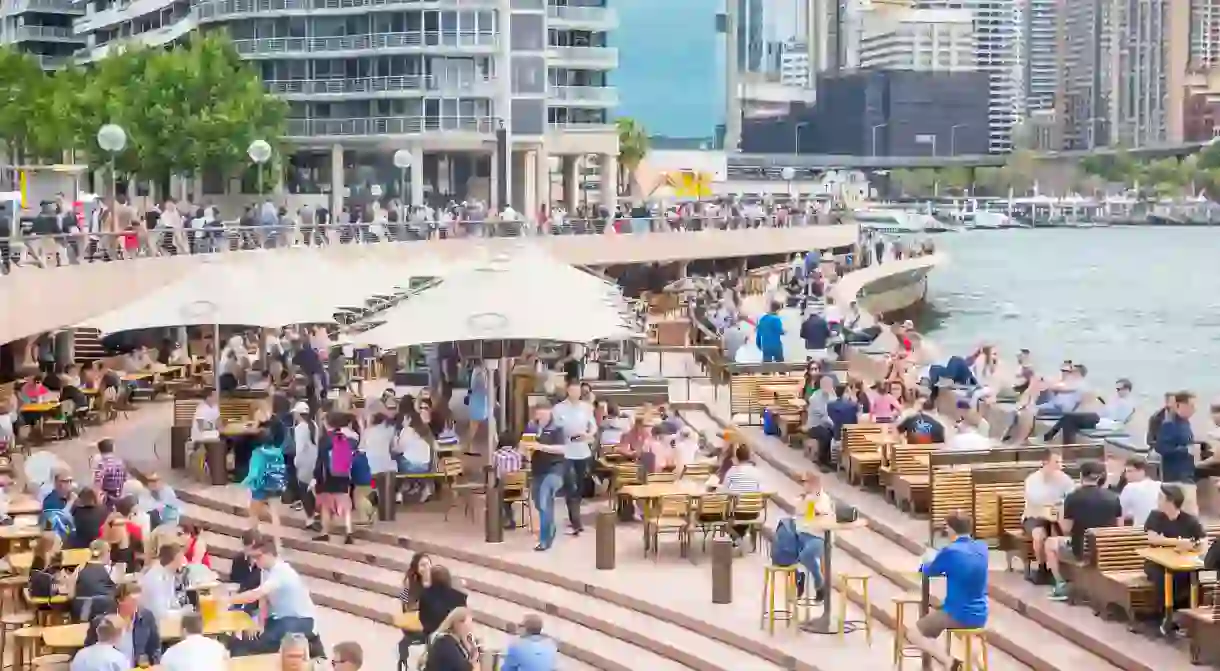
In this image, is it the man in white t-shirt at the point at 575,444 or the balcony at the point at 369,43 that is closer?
the man in white t-shirt at the point at 575,444

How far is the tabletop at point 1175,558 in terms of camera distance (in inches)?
555

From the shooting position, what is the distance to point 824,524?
1495cm

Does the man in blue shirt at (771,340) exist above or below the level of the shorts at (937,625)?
above

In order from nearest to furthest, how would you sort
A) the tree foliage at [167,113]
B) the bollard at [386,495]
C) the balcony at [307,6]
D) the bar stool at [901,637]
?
the bar stool at [901,637] → the bollard at [386,495] → the tree foliage at [167,113] → the balcony at [307,6]

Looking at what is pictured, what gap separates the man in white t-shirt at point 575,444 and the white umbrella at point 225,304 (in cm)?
396

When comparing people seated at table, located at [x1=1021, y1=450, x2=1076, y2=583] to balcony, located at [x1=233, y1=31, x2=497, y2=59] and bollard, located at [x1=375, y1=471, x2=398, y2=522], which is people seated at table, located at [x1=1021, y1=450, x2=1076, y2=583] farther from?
balcony, located at [x1=233, y1=31, x2=497, y2=59]

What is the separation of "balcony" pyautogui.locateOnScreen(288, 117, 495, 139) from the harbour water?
25.5 meters

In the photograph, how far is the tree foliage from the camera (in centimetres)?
6981

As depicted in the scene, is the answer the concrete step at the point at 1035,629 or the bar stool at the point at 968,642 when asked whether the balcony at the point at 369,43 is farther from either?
the bar stool at the point at 968,642

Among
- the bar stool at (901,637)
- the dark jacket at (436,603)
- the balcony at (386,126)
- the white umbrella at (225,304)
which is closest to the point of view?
the dark jacket at (436,603)

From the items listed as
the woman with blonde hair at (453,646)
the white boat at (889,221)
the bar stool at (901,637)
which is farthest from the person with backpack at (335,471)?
the white boat at (889,221)

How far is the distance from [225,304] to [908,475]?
8419mm

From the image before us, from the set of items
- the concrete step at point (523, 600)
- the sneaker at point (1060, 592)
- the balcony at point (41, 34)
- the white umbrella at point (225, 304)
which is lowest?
the concrete step at point (523, 600)

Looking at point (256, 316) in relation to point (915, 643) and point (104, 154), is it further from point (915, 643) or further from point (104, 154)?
point (104, 154)
